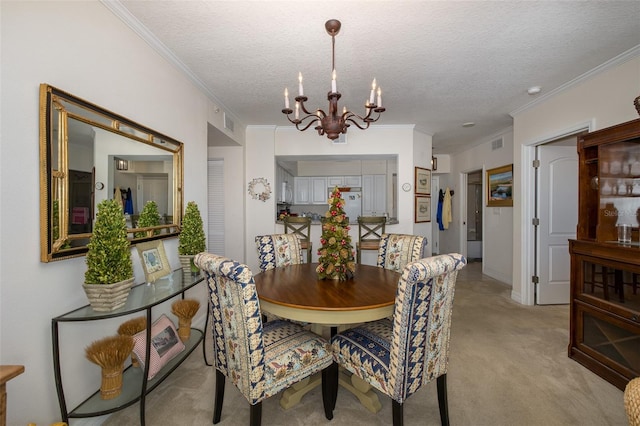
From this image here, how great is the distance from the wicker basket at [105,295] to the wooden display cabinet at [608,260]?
307 centimetres

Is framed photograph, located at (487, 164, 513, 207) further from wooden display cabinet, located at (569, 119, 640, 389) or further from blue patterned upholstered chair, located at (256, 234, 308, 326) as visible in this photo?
blue patterned upholstered chair, located at (256, 234, 308, 326)

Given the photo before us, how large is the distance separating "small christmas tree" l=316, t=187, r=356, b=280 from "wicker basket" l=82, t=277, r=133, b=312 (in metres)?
1.17

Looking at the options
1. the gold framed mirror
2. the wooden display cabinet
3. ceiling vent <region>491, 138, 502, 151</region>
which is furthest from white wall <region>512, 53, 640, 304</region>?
the gold framed mirror

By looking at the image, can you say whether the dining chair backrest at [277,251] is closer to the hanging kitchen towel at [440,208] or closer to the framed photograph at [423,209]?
the framed photograph at [423,209]

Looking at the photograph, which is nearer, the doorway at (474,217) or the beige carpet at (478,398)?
the beige carpet at (478,398)

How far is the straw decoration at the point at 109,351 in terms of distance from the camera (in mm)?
1475

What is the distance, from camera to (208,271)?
1.41 m

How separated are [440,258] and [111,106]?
2.07 metres

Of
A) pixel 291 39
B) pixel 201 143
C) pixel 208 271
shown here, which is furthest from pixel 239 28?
pixel 208 271

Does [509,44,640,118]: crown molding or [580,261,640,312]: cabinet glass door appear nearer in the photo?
[580,261,640,312]: cabinet glass door

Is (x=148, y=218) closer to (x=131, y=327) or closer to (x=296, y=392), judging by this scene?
(x=131, y=327)

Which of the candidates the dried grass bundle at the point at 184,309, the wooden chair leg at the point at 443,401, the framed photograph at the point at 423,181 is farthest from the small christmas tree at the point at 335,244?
the framed photograph at the point at 423,181

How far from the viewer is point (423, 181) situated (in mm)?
4770

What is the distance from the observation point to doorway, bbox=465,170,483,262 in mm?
6699
